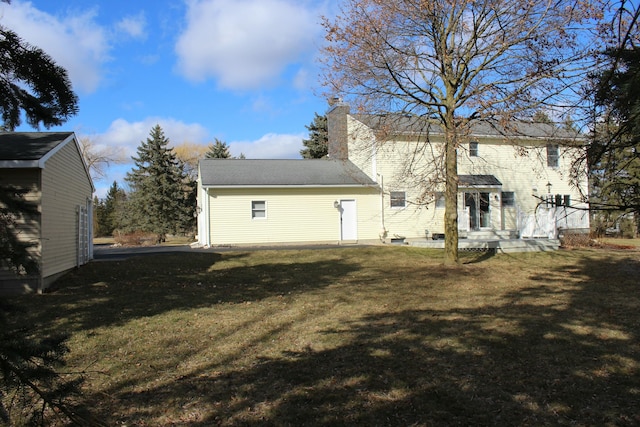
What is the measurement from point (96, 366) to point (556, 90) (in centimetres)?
1190

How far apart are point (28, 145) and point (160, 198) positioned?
2292 centimetres

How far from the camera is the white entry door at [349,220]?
71.1 ft

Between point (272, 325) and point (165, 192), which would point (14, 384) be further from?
Answer: point (165, 192)

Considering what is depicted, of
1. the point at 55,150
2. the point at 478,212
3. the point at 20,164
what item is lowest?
the point at 478,212

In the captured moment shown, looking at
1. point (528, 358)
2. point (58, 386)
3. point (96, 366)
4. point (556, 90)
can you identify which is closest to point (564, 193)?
point (556, 90)

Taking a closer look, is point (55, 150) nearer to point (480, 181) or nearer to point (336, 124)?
point (336, 124)

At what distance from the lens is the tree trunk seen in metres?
12.9

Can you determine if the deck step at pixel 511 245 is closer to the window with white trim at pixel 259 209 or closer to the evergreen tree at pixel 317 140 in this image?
the window with white trim at pixel 259 209

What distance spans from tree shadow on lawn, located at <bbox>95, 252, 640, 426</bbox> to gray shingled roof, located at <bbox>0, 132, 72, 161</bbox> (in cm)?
775

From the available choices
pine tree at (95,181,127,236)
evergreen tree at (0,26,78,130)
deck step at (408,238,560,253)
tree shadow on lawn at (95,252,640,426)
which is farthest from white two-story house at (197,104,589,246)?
pine tree at (95,181,127,236)

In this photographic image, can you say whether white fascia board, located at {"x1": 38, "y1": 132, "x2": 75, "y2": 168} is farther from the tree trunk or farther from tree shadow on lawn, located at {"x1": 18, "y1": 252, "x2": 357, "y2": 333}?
the tree trunk

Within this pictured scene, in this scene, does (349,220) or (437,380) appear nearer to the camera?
(437,380)

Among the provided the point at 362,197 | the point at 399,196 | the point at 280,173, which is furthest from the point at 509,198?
the point at 280,173

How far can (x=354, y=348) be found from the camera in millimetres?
5676
